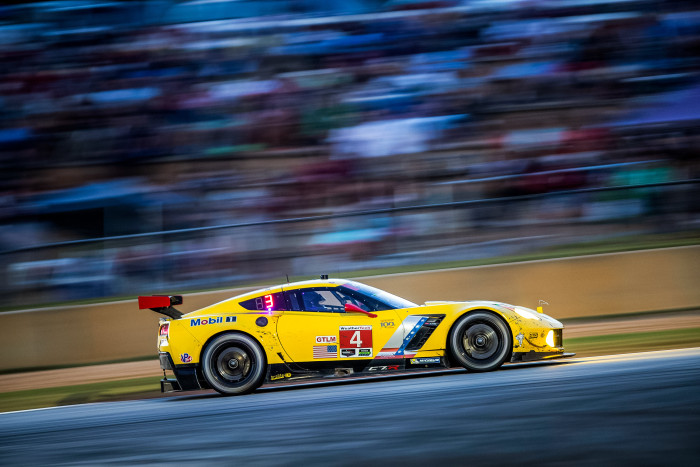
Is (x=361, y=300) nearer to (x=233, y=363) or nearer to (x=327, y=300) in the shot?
(x=327, y=300)

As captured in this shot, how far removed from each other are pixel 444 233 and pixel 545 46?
18.4 feet

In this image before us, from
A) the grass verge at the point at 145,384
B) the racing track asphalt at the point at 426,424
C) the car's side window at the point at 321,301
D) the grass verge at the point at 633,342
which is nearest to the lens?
the racing track asphalt at the point at 426,424

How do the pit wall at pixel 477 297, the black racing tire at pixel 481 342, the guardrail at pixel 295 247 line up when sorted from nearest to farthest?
the black racing tire at pixel 481 342 < the pit wall at pixel 477 297 < the guardrail at pixel 295 247

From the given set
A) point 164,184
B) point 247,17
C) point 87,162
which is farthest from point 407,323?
point 247,17

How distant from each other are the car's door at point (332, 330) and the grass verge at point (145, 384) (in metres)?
2.20

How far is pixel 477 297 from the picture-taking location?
11.4 meters

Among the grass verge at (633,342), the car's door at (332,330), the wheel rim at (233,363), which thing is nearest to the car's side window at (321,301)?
the car's door at (332,330)

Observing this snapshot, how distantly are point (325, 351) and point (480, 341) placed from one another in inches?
57.7

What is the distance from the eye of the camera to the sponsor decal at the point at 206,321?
8.20 metres

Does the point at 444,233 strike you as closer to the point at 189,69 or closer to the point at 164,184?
the point at 164,184

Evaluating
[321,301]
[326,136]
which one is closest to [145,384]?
[321,301]

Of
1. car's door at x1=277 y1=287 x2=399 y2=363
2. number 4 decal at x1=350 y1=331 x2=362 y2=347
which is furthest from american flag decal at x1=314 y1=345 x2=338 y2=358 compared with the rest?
number 4 decal at x1=350 y1=331 x2=362 y2=347

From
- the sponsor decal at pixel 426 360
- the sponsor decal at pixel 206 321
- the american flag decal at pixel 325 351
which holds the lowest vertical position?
the sponsor decal at pixel 426 360

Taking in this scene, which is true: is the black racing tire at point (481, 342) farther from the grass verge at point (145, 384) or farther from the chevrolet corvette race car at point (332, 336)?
the grass verge at point (145, 384)
